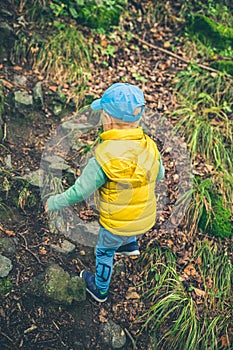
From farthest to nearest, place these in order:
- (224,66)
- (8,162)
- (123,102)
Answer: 1. (224,66)
2. (8,162)
3. (123,102)

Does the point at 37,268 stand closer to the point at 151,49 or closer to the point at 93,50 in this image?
the point at 93,50

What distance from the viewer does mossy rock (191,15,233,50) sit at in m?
6.23

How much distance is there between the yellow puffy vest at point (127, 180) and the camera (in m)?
2.99

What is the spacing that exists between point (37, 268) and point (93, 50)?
9.84 ft

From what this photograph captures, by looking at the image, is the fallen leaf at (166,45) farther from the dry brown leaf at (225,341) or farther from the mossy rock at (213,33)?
the dry brown leaf at (225,341)

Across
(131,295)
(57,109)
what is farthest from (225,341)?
(57,109)

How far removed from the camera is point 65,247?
13.2 feet

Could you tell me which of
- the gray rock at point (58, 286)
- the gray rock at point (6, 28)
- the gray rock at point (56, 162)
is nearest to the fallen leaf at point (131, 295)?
the gray rock at point (58, 286)

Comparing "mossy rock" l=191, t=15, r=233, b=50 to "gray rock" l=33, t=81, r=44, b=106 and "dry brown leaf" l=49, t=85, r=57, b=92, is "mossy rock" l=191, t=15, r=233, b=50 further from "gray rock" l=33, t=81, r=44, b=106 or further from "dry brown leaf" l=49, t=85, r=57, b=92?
"gray rock" l=33, t=81, r=44, b=106

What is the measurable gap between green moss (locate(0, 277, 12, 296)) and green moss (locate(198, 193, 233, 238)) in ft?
6.42

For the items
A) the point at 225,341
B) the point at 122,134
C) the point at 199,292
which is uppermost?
the point at 122,134

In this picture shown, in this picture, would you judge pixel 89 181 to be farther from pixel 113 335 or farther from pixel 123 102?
pixel 113 335

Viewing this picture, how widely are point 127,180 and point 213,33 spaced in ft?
13.2

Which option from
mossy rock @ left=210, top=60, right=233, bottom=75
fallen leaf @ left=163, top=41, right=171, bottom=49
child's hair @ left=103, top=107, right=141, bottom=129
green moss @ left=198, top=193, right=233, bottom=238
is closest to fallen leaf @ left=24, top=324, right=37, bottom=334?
child's hair @ left=103, top=107, right=141, bottom=129
